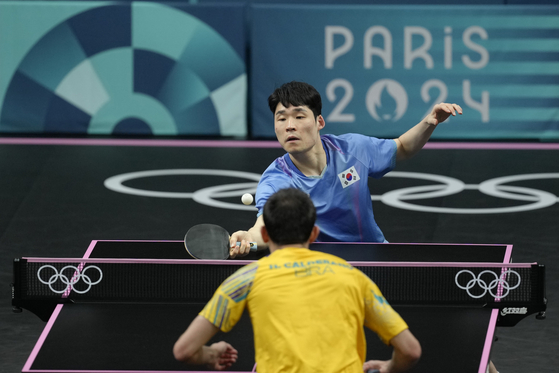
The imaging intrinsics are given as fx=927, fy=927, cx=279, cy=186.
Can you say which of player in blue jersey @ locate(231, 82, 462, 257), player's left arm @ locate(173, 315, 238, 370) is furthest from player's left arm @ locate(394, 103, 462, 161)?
player's left arm @ locate(173, 315, 238, 370)

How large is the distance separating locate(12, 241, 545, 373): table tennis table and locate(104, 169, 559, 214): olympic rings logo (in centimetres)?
464

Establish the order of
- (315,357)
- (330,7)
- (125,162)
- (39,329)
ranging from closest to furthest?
(315,357) < (39,329) < (125,162) < (330,7)

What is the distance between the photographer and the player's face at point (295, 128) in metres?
5.06

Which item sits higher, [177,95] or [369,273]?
[177,95]

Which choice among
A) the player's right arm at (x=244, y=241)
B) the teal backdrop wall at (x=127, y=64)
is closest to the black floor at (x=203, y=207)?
the teal backdrop wall at (x=127, y=64)

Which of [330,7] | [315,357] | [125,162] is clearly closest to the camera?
[315,357]

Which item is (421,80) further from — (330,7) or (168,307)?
(168,307)

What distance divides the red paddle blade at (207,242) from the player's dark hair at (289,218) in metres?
1.44

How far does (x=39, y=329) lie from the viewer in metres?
6.43

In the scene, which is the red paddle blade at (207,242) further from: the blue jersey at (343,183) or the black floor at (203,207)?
the black floor at (203,207)

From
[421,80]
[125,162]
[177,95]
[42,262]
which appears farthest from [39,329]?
[421,80]

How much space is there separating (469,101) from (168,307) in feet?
28.9

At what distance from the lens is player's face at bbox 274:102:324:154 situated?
506cm

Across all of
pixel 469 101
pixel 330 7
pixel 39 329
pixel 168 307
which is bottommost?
pixel 39 329
